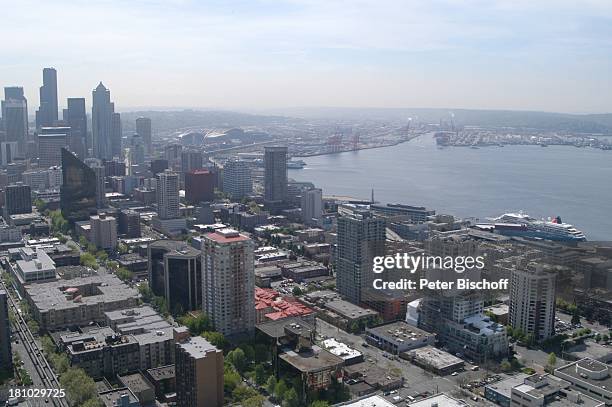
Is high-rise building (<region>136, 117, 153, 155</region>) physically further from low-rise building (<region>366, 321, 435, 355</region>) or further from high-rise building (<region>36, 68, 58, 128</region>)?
low-rise building (<region>366, 321, 435, 355</region>)

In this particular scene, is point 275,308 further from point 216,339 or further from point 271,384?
point 271,384

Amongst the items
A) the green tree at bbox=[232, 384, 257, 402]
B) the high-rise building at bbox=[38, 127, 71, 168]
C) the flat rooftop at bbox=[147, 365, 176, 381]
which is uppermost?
the high-rise building at bbox=[38, 127, 71, 168]

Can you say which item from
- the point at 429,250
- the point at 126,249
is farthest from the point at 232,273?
the point at 126,249

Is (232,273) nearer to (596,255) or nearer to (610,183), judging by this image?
(596,255)

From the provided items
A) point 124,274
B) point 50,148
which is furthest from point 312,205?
point 50,148

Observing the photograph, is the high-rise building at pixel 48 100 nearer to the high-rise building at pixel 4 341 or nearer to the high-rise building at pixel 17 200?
the high-rise building at pixel 17 200

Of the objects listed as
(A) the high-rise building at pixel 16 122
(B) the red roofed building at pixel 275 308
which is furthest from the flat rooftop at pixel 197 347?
(A) the high-rise building at pixel 16 122

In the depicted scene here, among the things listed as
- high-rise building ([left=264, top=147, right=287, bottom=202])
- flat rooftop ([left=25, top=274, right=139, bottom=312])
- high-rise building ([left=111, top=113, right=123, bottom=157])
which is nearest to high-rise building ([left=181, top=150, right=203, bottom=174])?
high-rise building ([left=264, top=147, right=287, bottom=202])
